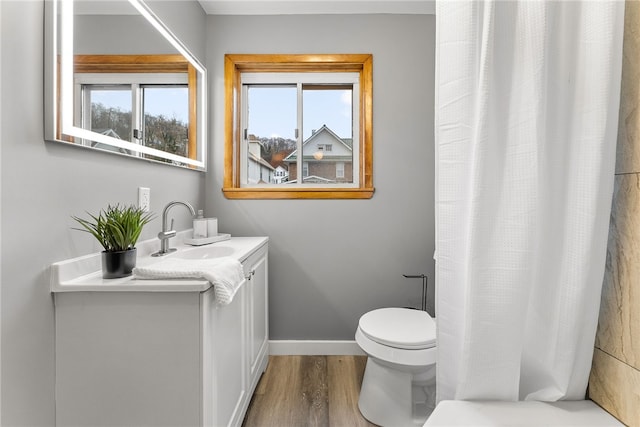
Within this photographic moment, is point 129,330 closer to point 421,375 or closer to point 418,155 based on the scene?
point 421,375

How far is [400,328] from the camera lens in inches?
61.4

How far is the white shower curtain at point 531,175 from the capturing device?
0.74 m

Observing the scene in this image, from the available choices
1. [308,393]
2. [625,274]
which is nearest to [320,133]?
[308,393]

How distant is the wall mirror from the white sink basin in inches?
18.8

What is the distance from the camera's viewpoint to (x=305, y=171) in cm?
231

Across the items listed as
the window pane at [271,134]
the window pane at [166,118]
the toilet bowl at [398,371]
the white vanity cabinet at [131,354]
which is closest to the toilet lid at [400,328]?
the toilet bowl at [398,371]

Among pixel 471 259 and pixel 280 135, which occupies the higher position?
pixel 280 135

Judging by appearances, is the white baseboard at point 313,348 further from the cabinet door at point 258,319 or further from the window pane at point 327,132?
the window pane at point 327,132

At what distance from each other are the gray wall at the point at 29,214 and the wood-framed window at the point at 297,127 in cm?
121

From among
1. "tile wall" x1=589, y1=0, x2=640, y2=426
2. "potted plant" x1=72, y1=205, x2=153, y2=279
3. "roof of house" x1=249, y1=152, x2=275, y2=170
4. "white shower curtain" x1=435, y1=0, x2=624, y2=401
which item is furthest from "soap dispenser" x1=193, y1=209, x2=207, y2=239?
"tile wall" x1=589, y1=0, x2=640, y2=426

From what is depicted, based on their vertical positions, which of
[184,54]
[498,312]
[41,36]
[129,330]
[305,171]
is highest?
[184,54]

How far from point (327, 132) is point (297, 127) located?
22 cm

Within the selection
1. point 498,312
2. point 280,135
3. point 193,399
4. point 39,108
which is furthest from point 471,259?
point 280,135

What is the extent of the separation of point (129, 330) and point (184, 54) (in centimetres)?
152
